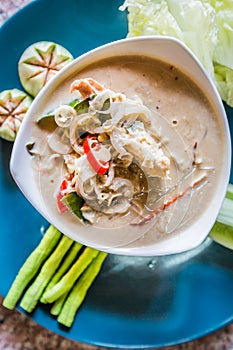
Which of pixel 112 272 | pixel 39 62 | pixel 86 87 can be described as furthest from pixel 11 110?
pixel 112 272

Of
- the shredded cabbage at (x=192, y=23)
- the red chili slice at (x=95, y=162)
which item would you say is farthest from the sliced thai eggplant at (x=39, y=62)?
the red chili slice at (x=95, y=162)

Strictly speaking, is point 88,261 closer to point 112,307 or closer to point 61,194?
point 112,307

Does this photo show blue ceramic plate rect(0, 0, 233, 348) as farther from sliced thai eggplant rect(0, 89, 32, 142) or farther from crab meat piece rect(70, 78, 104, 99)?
crab meat piece rect(70, 78, 104, 99)

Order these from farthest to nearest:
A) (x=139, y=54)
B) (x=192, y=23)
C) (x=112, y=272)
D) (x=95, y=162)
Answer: (x=112, y=272) → (x=192, y=23) → (x=139, y=54) → (x=95, y=162)

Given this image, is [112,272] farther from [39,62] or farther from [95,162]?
→ [39,62]

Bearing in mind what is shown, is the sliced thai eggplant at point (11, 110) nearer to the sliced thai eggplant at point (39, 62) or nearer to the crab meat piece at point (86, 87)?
the sliced thai eggplant at point (39, 62)

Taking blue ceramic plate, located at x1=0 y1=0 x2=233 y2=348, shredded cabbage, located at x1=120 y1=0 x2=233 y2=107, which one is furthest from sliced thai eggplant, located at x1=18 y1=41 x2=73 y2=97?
shredded cabbage, located at x1=120 y1=0 x2=233 y2=107

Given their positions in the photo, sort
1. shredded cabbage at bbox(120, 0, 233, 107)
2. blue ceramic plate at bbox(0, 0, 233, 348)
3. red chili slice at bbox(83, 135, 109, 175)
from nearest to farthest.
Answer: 1. red chili slice at bbox(83, 135, 109, 175)
2. shredded cabbage at bbox(120, 0, 233, 107)
3. blue ceramic plate at bbox(0, 0, 233, 348)
